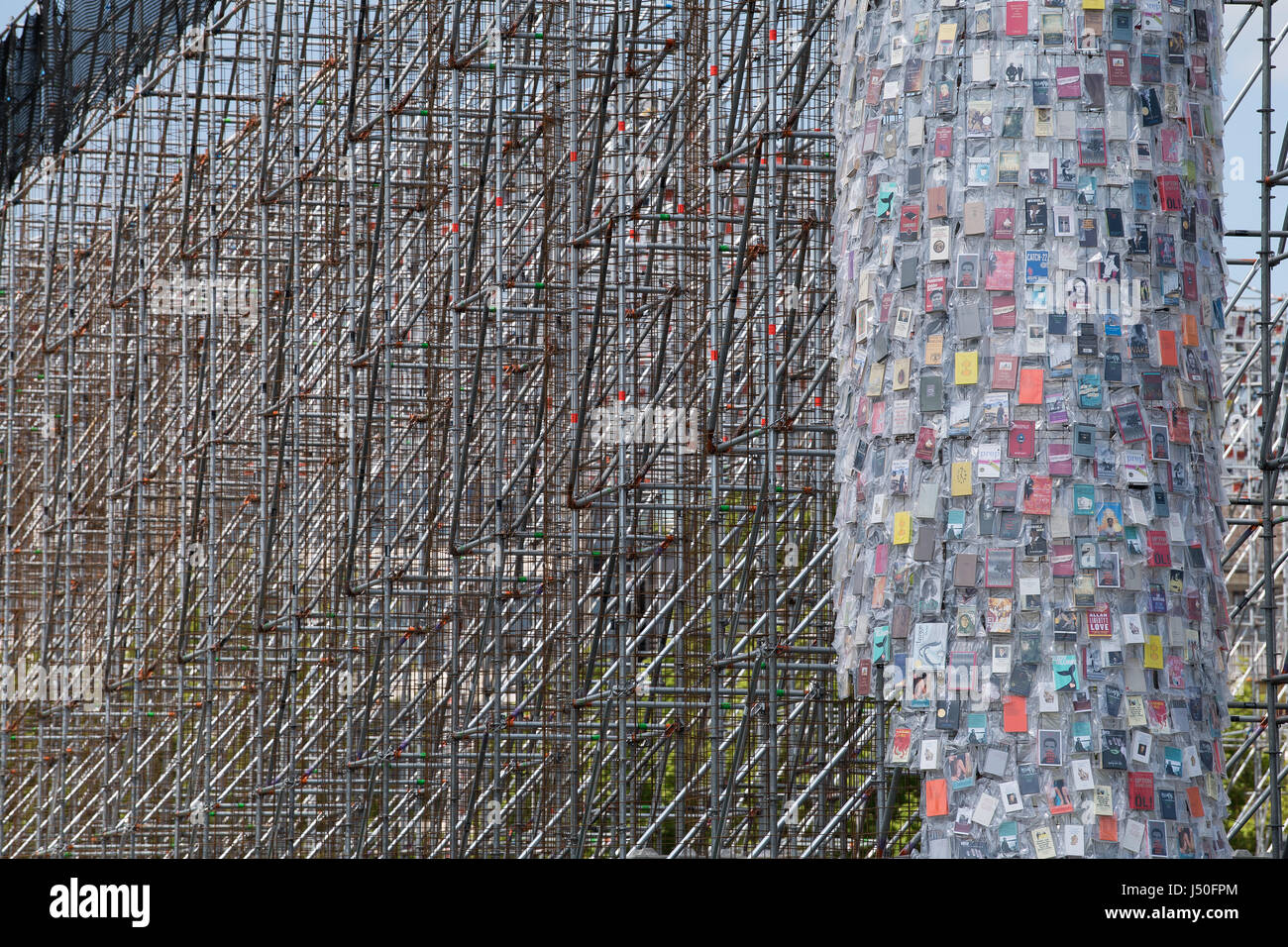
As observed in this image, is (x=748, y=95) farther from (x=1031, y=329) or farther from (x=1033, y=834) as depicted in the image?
(x=1033, y=834)

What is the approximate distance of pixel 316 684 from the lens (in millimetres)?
20094

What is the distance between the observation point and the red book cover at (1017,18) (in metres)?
8.77

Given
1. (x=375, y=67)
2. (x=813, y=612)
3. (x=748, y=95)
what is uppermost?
(x=375, y=67)

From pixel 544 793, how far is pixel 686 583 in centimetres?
197

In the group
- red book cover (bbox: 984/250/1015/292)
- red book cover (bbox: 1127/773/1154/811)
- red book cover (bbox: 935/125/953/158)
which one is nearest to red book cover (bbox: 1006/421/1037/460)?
red book cover (bbox: 984/250/1015/292)

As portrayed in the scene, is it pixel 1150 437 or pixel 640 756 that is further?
pixel 640 756

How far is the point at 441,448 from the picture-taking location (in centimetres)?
1742

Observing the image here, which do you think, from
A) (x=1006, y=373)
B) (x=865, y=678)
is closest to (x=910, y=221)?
(x=1006, y=373)

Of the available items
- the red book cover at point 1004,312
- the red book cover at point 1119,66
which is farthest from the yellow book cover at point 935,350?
the red book cover at point 1119,66

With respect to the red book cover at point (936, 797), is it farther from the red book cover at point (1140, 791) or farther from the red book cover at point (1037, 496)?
the red book cover at point (1037, 496)

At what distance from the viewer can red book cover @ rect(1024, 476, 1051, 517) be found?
27.9 ft

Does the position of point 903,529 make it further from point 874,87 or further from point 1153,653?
point 874,87
